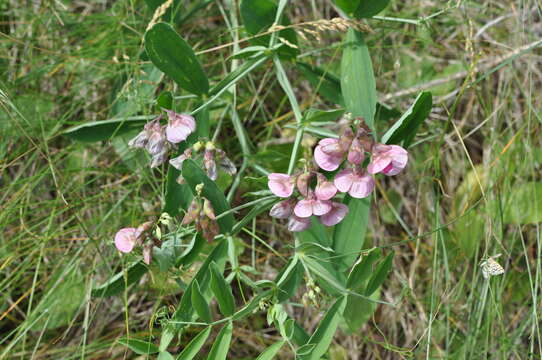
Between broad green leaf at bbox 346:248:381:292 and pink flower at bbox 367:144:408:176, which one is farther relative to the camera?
broad green leaf at bbox 346:248:381:292

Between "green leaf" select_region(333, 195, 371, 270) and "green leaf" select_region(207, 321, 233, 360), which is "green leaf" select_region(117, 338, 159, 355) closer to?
"green leaf" select_region(207, 321, 233, 360)

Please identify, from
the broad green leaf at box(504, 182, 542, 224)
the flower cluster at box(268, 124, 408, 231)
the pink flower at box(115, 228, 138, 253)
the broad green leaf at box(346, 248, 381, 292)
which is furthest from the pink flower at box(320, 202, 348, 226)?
the broad green leaf at box(504, 182, 542, 224)

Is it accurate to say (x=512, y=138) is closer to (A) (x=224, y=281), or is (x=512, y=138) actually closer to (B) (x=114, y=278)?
(A) (x=224, y=281)

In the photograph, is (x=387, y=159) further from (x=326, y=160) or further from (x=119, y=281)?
(x=119, y=281)

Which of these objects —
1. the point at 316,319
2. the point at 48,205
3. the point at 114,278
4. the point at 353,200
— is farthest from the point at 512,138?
the point at 48,205

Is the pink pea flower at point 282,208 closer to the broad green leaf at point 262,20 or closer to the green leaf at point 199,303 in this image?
the green leaf at point 199,303

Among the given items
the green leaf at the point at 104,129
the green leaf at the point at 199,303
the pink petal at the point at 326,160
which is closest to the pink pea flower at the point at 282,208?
the pink petal at the point at 326,160
